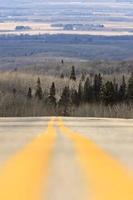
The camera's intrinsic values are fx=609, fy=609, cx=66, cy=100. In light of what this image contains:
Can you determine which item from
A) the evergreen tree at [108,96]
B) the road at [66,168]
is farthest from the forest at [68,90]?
the road at [66,168]

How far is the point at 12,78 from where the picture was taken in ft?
413

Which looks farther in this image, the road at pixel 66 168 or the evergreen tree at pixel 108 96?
the evergreen tree at pixel 108 96

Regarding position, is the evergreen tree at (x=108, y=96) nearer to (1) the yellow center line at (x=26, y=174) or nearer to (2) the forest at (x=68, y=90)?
(2) the forest at (x=68, y=90)

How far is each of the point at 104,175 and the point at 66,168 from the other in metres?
0.63

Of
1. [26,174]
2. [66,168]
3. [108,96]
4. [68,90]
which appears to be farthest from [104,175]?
[68,90]

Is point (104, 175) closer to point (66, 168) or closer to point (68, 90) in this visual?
point (66, 168)

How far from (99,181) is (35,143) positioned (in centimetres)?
350

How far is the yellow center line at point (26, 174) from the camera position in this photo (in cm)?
532

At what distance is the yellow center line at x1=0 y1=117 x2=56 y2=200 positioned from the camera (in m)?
5.32

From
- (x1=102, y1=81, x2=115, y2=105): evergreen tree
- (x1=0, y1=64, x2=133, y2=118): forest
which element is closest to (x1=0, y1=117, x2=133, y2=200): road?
(x1=102, y1=81, x2=115, y2=105): evergreen tree

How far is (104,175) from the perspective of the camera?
623 cm

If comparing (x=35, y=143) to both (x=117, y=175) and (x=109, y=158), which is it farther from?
(x=117, y=175)

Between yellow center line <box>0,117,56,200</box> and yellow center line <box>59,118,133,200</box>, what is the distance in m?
0.45

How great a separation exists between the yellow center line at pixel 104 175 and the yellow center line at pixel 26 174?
45cm
